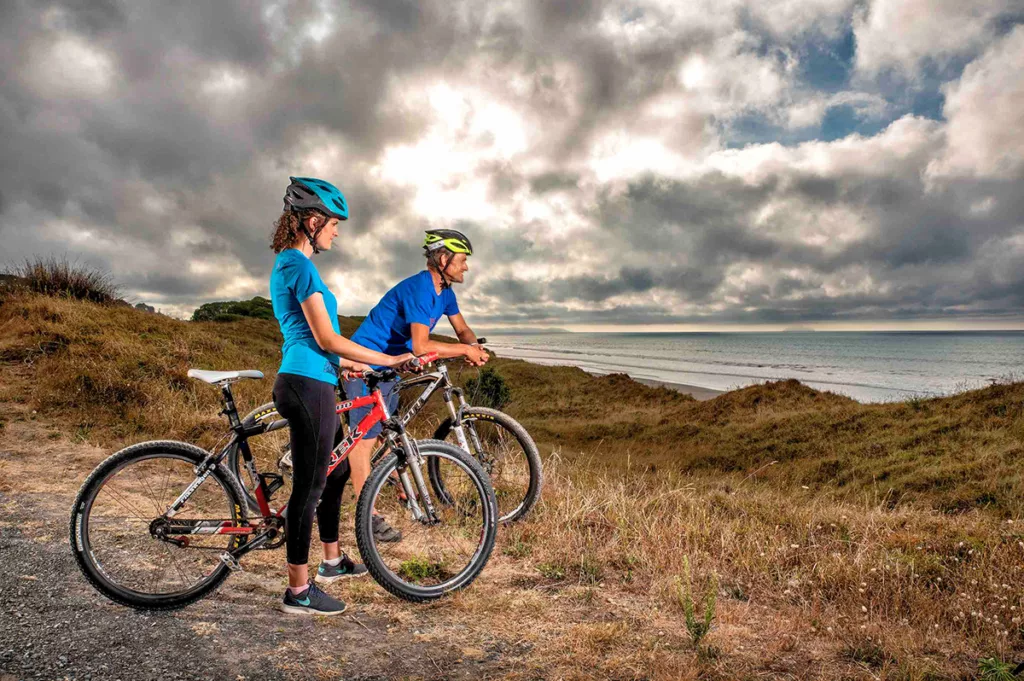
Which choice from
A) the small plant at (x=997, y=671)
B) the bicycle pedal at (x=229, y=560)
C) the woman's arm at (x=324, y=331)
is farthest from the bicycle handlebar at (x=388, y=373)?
the small plant at (x=997, y=671)

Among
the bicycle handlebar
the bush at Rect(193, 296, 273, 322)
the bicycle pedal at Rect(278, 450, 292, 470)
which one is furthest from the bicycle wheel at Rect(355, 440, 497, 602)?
the bush at Rect(193, 296, 273, 322)

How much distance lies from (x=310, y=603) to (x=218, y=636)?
1.73 ft

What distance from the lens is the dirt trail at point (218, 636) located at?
308 cm

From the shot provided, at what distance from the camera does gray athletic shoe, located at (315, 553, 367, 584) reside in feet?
13.4

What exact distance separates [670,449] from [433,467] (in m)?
25.4

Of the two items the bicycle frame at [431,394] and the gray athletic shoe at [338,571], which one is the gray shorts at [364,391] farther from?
the gray athletic shoe at [338,571]

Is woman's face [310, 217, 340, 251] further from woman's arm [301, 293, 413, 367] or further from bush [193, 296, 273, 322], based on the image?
bush [193, 296, 273, 322]

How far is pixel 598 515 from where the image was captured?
5863mm

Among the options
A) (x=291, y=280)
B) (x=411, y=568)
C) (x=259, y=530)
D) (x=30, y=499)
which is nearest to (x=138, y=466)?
(x=259, y=530)

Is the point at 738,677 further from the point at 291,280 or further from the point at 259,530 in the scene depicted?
the point at 291,280

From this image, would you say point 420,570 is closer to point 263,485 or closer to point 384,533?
point 384,533

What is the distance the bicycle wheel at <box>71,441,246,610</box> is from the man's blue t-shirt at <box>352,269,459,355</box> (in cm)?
171

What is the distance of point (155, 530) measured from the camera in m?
3.83

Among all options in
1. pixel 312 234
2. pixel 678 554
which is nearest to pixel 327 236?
pixel 312 234
